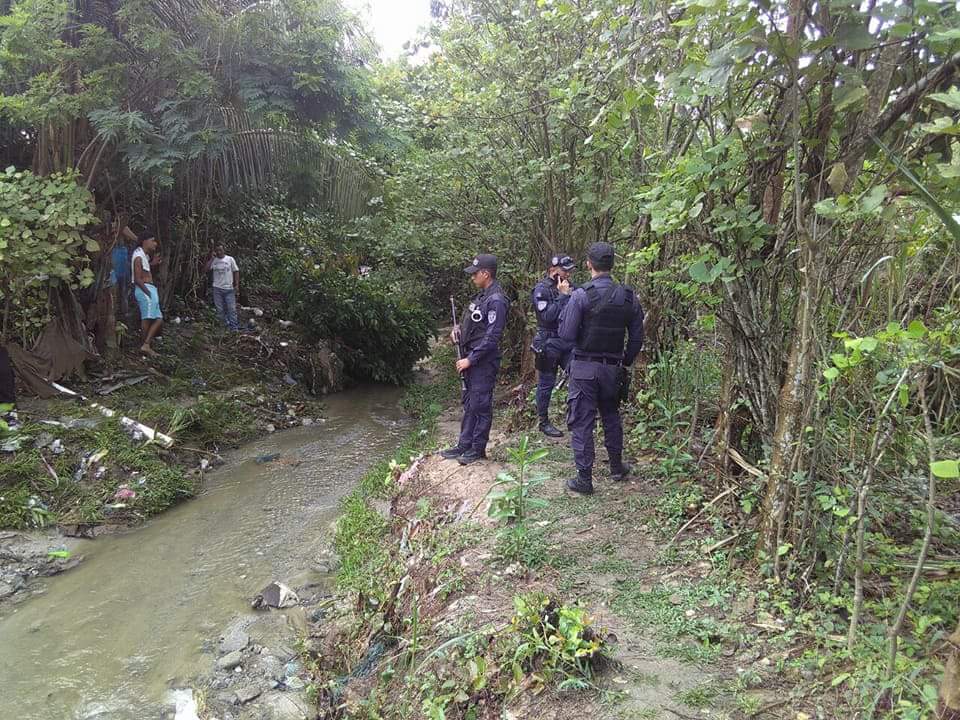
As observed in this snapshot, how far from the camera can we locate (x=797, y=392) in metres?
2.83

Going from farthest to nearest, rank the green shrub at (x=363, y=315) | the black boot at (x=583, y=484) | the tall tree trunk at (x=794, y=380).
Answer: the green shrub at (x=363, y=315) → the black boot at (x=583, y=484) → the tall tree trunk at (x=794, y=380)

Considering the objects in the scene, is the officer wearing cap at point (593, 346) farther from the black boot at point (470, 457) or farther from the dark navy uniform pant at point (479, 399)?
the black boot at point (470, 457)

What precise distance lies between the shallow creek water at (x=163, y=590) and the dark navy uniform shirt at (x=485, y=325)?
6.68 feet

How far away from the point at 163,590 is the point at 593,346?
350cm

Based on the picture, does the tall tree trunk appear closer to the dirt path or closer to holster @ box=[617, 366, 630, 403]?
the dirt path

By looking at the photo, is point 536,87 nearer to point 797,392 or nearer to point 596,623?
point 797,392

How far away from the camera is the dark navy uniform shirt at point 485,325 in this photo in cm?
491

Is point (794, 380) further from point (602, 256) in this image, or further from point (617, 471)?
point (617, 471)

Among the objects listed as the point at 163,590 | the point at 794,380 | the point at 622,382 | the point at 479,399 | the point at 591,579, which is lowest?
the point at 163,590

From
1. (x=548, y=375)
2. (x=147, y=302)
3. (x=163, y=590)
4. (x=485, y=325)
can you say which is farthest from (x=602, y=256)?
(x=147, y=302)

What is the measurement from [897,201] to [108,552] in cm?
575

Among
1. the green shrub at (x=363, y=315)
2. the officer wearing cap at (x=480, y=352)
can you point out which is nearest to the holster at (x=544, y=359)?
the officer wearing cap at (x=480, y=352)

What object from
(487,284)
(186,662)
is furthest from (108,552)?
(487,284)

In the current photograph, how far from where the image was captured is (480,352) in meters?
4.98
